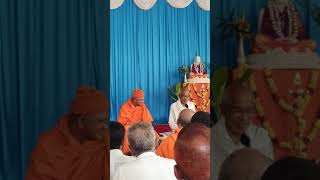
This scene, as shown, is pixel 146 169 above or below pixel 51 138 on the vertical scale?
below

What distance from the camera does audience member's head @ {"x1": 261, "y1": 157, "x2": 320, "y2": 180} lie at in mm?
695

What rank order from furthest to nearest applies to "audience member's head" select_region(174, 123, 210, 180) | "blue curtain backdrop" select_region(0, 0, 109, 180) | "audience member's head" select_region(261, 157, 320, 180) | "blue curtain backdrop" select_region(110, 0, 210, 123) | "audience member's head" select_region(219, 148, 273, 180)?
"blue curtain backdrop" select_region(110, 0, 210, 123)
"blue curtain backdrop" select_region(0, 0, 109, 180)
"audience member's head" select_region(174, 123, 210, 180)
"audience member's head" select_region(219, 148, 273, 180)
"audience member's head" select_region(261, 157, 320, 180)

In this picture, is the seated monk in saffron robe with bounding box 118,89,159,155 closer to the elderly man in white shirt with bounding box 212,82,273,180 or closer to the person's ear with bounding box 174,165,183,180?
the elderly man in white shirt with bounding box 212,82,273,180

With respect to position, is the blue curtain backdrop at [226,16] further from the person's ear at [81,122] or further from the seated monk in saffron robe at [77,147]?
the person's ear at [81,122]

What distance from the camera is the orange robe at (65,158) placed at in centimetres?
225

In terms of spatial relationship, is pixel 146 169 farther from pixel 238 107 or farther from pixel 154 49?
pixel 154 49

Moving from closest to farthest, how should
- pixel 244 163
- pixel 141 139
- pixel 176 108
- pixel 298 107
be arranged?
pixel 244 163 < pixel 141 139 < pixel 298 107 < pixel 176 108

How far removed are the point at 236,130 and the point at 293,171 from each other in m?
2.24

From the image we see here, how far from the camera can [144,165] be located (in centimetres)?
232

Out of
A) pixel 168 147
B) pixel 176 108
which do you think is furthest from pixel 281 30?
pixel 176 108

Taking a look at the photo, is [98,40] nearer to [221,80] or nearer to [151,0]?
[221,80]

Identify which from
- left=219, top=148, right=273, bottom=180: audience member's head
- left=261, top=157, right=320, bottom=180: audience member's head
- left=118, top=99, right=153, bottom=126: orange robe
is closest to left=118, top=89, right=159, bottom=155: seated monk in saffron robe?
left=118, top=99, right=153, bottom=126: orange robe

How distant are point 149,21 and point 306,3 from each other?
4.14 meters

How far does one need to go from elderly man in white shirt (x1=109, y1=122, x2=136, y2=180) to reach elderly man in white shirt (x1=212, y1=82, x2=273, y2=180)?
0.70m
